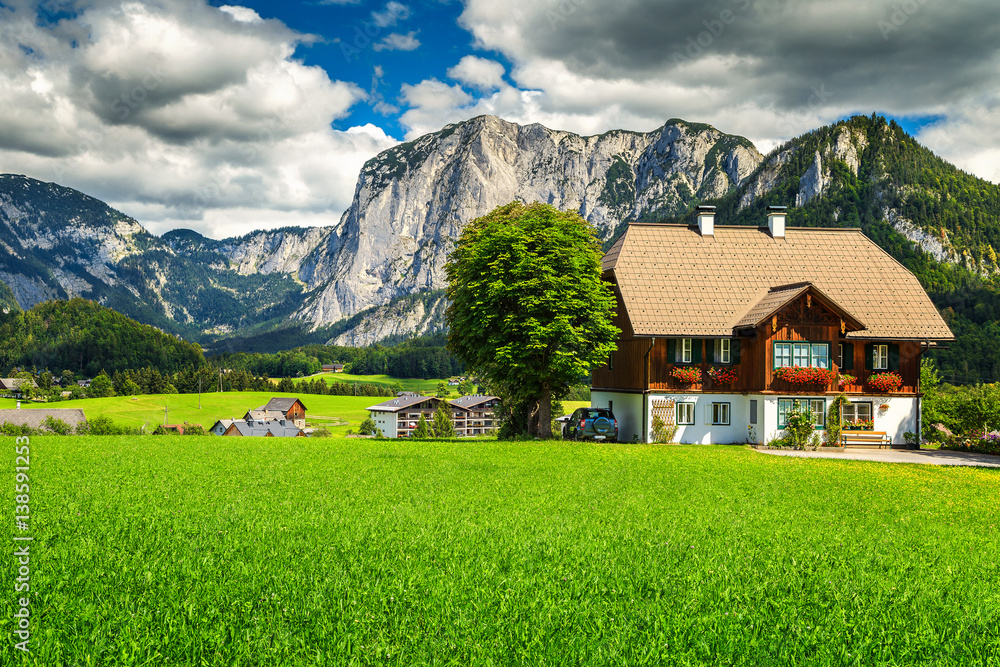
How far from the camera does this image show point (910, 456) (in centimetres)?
3228

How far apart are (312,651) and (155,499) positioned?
9.61 m

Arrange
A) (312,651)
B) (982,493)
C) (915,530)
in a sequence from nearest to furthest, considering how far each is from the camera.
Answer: (312,651) → (915,530) → (982,493)

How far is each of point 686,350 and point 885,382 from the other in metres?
11.2

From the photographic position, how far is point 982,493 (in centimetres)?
1909

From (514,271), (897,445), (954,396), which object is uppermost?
(514,271)

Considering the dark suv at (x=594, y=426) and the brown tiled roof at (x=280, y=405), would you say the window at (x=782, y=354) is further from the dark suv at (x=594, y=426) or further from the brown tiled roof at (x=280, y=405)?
the brown tiled roof at (x=280, y=405)

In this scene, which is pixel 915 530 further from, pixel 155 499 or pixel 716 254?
pixel 716 254

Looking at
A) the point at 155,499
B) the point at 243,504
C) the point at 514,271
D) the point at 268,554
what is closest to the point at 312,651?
the point at 268,554

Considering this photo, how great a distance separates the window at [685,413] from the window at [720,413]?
132 cm

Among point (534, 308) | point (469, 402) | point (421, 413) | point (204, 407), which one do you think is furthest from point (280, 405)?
point (534, 308)

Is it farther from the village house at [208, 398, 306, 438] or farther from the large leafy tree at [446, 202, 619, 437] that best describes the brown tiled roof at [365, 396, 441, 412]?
the large leafy tree at [446, 202, 619, 437]

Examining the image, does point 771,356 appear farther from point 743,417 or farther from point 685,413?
point 685,413

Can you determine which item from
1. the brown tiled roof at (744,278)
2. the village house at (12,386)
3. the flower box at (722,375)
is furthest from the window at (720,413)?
the village house at (12,386)

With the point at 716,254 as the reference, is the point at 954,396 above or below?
below
